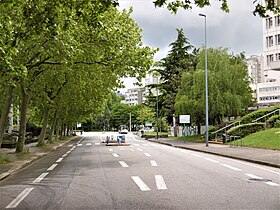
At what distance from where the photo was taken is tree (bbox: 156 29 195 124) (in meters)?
59.9

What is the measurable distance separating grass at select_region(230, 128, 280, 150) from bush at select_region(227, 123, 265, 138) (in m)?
3.01

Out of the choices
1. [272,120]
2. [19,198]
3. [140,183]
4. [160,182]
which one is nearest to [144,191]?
[140,183]

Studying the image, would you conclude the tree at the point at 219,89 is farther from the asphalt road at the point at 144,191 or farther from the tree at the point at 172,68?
the asphalt road at the point at 144,191

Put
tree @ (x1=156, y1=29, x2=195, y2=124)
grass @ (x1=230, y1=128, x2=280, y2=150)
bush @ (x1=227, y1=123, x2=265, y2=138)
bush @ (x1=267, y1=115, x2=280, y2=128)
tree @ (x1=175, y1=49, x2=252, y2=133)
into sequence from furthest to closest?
tree @ (x1=156, y1=29, x2=195, y2=124), tree @ (x1=175, y1=49, x2=252, y2=133), bush @ (x1=227, y1=123, x2=265, y2=138), bush @ (x1=267, y1=115, x2=280, y2=128), grass @ (x1=230, y1=128, x2=280, y2=150)

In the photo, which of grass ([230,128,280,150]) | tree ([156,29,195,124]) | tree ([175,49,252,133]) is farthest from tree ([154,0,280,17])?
tree ([156,29,195,124])

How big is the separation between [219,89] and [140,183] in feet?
114

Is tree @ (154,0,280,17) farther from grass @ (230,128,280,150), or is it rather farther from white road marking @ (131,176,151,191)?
grass @ (230,128,280,150)

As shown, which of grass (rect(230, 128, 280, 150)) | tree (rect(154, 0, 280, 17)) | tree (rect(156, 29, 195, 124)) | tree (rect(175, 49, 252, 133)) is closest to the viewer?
tree (rect(154, 0, 280, 17))

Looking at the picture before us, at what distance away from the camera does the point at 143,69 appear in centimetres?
2406

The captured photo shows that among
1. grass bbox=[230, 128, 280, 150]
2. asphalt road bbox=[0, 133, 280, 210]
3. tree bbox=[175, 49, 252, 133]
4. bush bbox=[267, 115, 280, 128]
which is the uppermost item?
tree bbox=[175, 49, 252, 133]

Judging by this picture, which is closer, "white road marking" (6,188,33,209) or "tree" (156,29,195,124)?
"white road marking" (6,188,33,209)

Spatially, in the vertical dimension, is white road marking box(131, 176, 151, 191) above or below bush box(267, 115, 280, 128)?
below

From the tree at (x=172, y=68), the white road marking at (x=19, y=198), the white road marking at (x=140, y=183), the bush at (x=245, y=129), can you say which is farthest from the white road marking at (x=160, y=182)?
the tree at (x=172, y=68)

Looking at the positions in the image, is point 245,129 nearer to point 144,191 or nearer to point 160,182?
point 160,182
